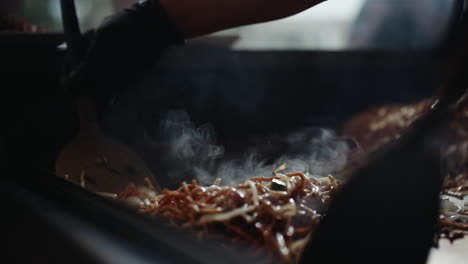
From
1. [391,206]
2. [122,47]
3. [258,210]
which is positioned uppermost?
[122,47]

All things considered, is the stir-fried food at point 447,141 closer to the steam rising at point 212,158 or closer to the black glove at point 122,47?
the steam rising at point 212,158

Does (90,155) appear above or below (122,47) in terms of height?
below

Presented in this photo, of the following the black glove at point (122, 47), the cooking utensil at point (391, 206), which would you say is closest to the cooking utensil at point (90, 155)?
the black glove at point (122, 47)

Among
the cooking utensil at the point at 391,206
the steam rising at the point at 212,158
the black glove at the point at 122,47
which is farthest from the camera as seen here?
the steam rising at the point at 212,158

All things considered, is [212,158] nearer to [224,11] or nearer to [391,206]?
[224,11]

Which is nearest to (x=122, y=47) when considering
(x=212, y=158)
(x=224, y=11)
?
(x=224, y=11)

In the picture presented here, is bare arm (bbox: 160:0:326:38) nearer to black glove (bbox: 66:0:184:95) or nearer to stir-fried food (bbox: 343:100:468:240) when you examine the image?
black glove (bbox: 66:0:184:95)
